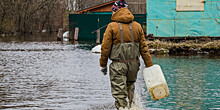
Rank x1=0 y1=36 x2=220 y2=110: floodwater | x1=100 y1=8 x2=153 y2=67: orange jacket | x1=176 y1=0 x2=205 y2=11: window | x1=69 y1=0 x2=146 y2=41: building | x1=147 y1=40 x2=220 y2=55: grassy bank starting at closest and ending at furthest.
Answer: x1=100 y1=8 x2=153 y2=67: orange jacket < x1=0 y1=36 x2=220 y2=110: floodwater < x1=147 y1=40 x2=220 y2=55: grassy bank < x1=176 y1=0 x2=205 y2=11: window < x1=69 y1=0 x2=146 y2=41: building

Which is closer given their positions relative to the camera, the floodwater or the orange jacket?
the orange jacket

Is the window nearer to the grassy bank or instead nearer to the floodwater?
the grassy bank

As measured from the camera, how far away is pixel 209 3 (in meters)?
29.1

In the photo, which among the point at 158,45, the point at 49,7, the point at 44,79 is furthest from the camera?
the point at 49,7

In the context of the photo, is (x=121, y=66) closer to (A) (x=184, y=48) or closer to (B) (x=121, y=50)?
(B) (x=121, y=50)

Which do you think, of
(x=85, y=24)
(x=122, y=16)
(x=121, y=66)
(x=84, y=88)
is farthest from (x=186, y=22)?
(x=121, y=66)

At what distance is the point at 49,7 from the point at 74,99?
2896 inches

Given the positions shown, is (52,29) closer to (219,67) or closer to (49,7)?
(49,7)

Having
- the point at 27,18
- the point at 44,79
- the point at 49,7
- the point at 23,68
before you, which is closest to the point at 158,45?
the point at 23,68

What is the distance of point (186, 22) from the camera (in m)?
29.2

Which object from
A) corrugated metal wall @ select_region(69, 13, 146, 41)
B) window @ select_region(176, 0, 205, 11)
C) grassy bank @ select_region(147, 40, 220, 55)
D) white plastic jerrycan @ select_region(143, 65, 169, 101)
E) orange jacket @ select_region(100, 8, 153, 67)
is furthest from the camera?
corrugated metal wall @ select_region(69, 13, 146, 41)

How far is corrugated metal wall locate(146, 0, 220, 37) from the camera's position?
29.1 metres

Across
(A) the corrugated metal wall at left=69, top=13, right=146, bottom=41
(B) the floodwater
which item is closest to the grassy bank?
(B) the floodwater

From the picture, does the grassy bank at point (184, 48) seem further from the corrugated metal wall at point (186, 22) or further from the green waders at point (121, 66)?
the green waders at point (121, 66)
